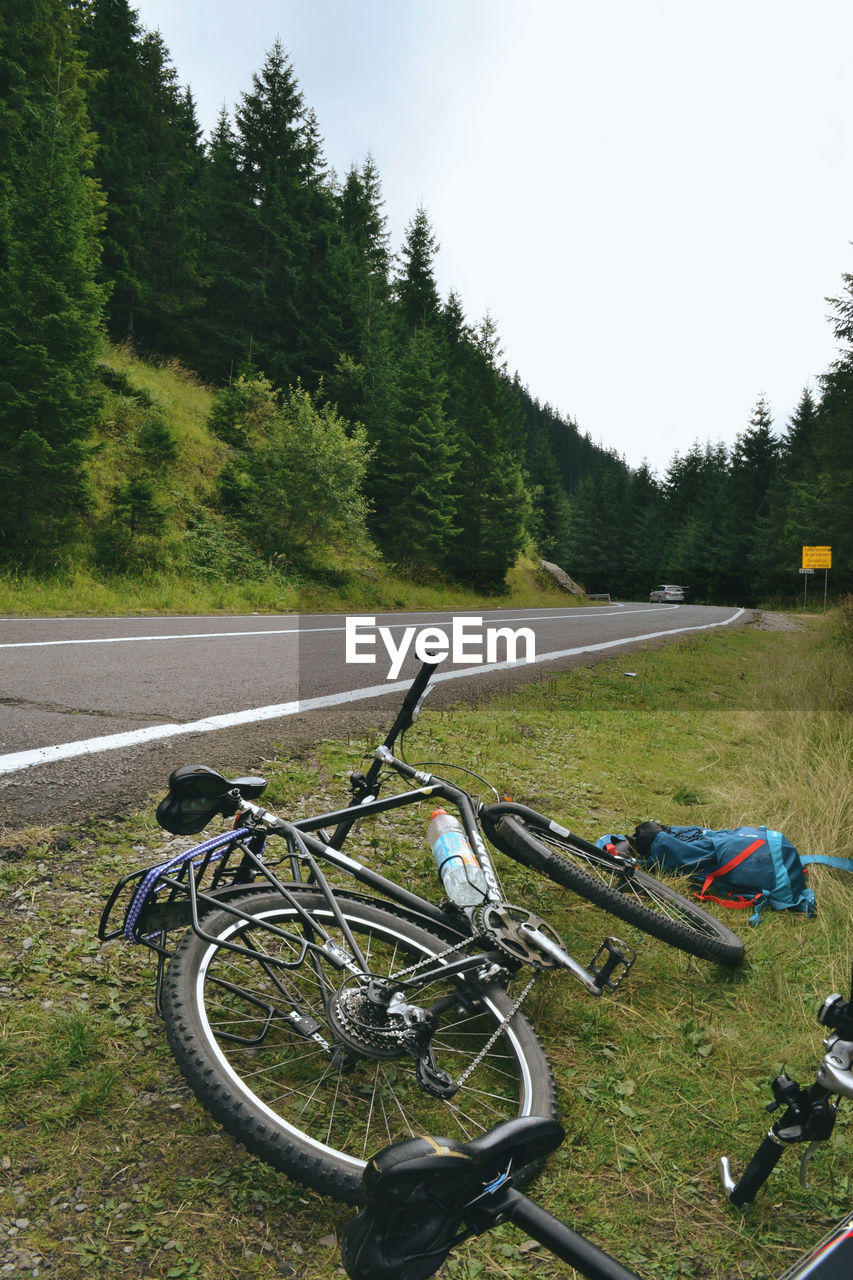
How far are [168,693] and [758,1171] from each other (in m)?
5.09

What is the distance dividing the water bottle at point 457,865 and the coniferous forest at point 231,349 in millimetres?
13034

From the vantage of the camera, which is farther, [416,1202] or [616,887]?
[616,887]

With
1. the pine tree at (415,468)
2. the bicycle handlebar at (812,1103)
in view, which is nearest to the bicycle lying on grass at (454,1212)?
the bicycle handlebar at (812,1103)

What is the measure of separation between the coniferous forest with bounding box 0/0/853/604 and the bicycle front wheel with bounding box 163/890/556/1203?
13.3m

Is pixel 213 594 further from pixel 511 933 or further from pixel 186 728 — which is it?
pixel 511 933

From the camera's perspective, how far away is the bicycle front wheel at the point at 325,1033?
1.92 metres

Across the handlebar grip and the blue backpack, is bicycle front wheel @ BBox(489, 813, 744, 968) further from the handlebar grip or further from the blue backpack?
the handlebar grip

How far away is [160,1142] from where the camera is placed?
1.85 m

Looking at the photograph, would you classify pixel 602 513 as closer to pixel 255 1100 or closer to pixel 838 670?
pixel 838 670

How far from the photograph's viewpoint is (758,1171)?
1.87 metres

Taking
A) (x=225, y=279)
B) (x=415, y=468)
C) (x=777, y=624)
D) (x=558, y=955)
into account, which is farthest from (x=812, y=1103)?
(x=225, y=279)

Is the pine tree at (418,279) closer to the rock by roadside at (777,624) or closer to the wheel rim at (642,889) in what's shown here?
the rock by roadside at (777,624)

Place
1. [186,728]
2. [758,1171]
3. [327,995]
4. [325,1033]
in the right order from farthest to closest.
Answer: [186,728]
[325,1033]
[327,995]
[758,1171]

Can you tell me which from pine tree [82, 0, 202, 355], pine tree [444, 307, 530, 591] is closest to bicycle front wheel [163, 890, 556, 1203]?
pine tree [444, 307, 530, 591]
